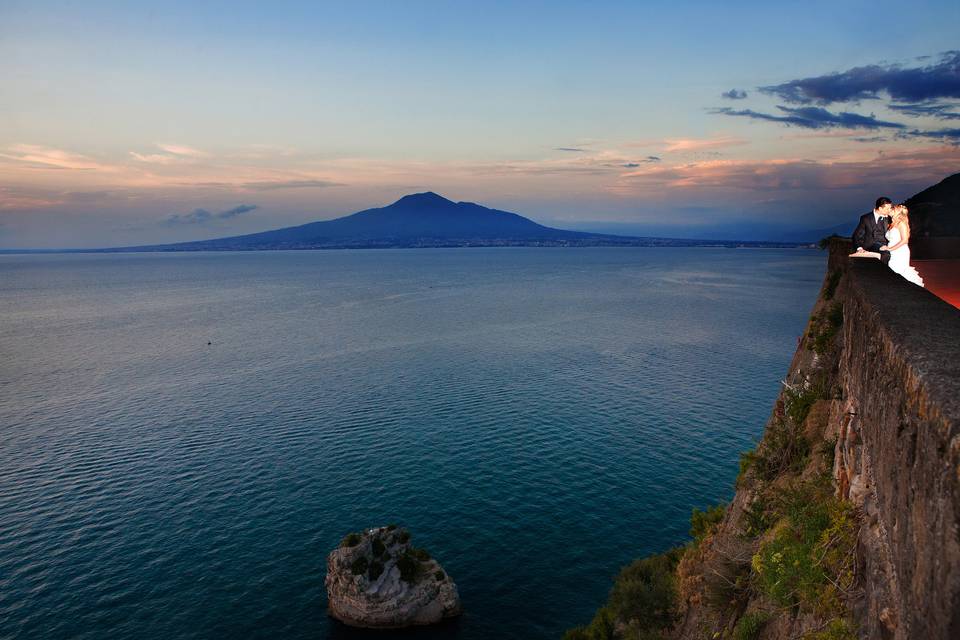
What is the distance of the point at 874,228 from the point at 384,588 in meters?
31.4

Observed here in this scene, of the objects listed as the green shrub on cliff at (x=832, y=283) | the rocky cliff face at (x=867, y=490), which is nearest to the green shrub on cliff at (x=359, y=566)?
the rocky cliff face at (x=867, y=490)

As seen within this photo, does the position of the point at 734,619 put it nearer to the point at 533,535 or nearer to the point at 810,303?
the point at 533,535

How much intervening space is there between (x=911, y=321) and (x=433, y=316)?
408 feet

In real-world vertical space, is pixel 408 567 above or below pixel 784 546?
below

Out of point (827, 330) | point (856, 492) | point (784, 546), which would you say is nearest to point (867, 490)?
point (856, 492)

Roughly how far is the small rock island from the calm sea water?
38.2 inches

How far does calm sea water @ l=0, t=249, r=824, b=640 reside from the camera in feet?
112

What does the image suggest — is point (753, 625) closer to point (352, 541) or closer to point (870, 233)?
point (870, 233)

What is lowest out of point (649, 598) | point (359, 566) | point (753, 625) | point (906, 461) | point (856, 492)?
point (359, 566)

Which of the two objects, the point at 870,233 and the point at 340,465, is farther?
the point at 340,465

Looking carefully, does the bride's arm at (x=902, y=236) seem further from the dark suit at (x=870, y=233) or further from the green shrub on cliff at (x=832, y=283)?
the green shrub on cliff at (x=832, y=283)

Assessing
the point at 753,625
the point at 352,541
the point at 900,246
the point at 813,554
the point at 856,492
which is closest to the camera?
the point at 856,492

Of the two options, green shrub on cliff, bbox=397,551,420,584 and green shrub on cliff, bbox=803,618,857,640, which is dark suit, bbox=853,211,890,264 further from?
green shrub on cliff, bbox=397,551,420,584

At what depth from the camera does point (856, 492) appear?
8.43 metres
